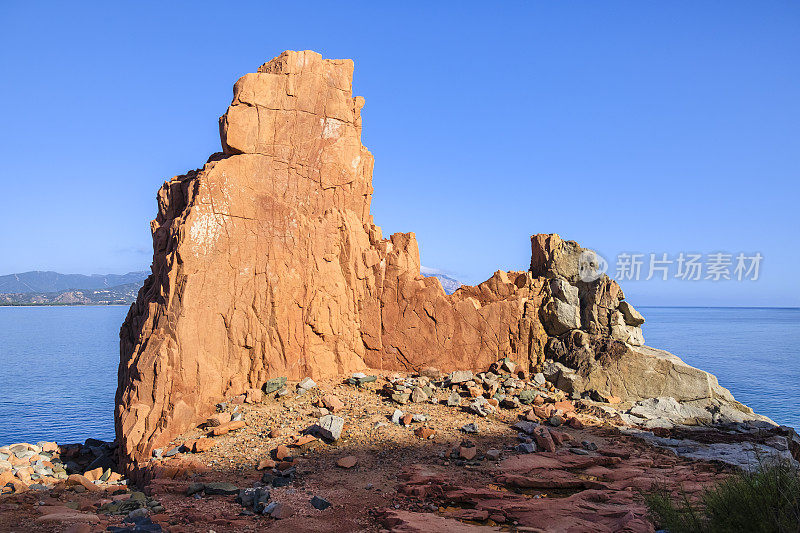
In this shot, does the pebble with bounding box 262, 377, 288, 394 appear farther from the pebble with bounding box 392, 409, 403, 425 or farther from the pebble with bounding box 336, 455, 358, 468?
the pebble with bounding box 336, 455, 358, 468

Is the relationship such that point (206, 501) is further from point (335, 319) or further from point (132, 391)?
point (335, 319)

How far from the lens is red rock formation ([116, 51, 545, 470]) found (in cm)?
1459

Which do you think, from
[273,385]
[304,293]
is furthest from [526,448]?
[304,293]

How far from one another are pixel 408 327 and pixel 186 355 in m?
7.29

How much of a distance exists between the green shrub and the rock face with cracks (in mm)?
10387

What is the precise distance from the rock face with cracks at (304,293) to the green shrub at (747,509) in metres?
10.4

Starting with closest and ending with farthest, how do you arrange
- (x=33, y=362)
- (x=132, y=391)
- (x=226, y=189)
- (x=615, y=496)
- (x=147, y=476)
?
(x=615, y=496) → (x=147, y=476) → (x=132, y=391) → (x=226, y=189) → (x=33, y=362)

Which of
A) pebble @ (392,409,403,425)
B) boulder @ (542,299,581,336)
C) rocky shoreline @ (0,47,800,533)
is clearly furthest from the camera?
boulder @ (542,299,581,336)

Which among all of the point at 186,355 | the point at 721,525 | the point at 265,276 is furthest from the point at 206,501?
the point at 721,525

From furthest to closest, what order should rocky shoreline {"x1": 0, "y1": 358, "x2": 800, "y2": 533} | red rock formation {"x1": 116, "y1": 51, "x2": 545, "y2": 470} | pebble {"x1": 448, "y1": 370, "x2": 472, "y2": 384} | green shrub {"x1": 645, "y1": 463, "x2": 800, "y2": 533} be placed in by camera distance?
pebble {"x1": 448, "y1": 370, "x2": 472, "y2": 384}, red rock formation {"x1": 116, "y1": 51, "x2": 545, "y2": 470}, rocky shoreline {"x1": 0, "y1": 358, "x2": 800, "y2": 533}, green shrub {"x1": 645, "y1": 463, "x2": 800, "y2": 533}

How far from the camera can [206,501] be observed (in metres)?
10.9

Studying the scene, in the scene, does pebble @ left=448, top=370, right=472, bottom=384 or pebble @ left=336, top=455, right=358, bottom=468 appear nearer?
pebble @ left=336, top=455, right=358, bottom=468

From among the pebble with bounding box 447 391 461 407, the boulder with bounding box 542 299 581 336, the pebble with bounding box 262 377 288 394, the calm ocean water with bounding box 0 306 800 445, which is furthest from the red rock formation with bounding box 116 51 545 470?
the calm ocean water with bounding box 0 306 800 445

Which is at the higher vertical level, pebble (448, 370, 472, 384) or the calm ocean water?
pebble (448, 370, 472, 384)
